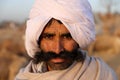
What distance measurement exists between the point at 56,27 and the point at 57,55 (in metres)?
0.20

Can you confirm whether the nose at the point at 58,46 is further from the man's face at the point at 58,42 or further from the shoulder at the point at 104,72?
the shoulder at the point at 104,72

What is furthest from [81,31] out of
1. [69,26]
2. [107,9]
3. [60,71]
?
[107,9]

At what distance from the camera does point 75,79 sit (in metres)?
3.23

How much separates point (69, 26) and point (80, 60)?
1.00ft

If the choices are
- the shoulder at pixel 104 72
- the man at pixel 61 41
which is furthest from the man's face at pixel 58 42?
the shoulder at pixel 104 72

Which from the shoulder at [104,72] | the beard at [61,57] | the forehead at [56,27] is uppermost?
the forehead at [56,27]

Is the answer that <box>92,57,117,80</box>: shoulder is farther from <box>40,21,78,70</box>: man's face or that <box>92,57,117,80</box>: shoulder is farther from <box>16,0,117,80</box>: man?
<box>40,21,78,70</box>: man's face

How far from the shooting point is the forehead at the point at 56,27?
3223 millimetres

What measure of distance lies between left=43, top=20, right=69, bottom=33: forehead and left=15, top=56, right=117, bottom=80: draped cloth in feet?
0.93

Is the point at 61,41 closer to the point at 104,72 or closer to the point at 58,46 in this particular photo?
the point at 58,46

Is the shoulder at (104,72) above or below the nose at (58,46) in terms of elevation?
below

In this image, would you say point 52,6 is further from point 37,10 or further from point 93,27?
point 93,27

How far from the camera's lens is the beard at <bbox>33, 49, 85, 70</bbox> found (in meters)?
3.21

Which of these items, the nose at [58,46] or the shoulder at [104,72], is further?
the shoulder at [104,72]
